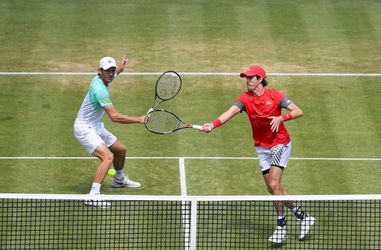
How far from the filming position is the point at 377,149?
19547 millimetres

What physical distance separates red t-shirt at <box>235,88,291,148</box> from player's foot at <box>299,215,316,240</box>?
3.67 ft

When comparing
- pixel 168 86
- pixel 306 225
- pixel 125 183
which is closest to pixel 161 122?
pixel 168 86

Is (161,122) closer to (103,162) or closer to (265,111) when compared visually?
(103,162)

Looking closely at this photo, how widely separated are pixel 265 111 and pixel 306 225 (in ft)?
5.53

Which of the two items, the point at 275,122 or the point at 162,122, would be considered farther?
the point at 162,122

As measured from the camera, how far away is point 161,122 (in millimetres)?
16609

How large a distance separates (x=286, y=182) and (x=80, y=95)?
5458 millimetres

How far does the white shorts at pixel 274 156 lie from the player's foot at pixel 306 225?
803 millimetres

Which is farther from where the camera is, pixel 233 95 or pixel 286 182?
pixel 233 95

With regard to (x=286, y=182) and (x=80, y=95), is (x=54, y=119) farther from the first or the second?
(x=286, y=182)

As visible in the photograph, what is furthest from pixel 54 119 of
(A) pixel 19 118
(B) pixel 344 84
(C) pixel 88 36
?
(B) pixel 344 84

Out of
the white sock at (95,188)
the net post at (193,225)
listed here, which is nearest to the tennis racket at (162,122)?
the white sock at (95,188)

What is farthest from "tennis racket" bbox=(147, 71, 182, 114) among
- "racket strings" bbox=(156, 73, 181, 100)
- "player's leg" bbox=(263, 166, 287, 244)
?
"player's leg" bbox=(263, 166, 287, 244)

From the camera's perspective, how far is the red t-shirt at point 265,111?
15.8 m
